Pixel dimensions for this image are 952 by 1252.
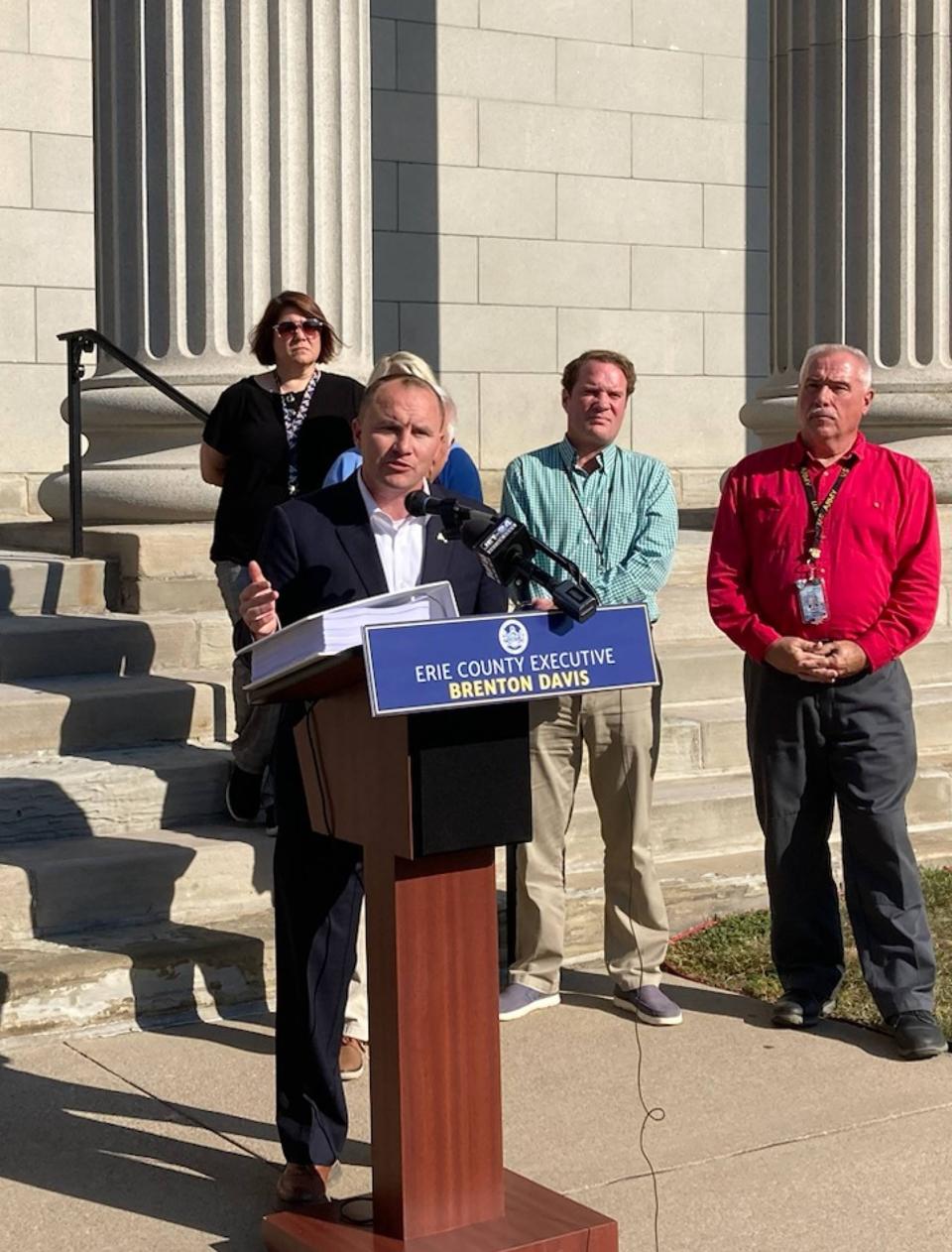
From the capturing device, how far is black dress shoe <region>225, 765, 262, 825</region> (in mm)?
6926

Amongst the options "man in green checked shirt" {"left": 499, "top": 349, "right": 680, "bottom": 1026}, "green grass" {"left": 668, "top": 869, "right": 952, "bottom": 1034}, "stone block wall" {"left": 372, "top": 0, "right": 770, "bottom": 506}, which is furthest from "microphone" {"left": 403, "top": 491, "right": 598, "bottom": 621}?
"stone block wall" {"left": 372, "top": 0, "right": 770, "bottom": 506}

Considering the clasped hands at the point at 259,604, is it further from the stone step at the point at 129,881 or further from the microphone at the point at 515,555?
the stone step at the point at 129,881

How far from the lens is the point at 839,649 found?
19.0ft

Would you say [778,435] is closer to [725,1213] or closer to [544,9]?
[544,9]

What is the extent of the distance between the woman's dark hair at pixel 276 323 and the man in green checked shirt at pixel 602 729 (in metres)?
0.92

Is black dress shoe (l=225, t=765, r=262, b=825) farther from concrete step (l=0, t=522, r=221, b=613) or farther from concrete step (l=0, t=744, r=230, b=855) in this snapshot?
concrete step (l=0, t=522, r=221, b=613)

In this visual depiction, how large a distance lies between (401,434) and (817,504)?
6.33 ft

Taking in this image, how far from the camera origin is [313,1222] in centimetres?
430

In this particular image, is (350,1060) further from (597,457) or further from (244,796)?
(597,457)

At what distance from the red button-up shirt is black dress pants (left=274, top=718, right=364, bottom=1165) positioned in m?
1.85

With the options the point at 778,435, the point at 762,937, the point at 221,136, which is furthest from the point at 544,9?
the point at 762,937

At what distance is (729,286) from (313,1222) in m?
11.0

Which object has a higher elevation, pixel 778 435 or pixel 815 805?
pixel 778 435

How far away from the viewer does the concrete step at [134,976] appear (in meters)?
5.85
